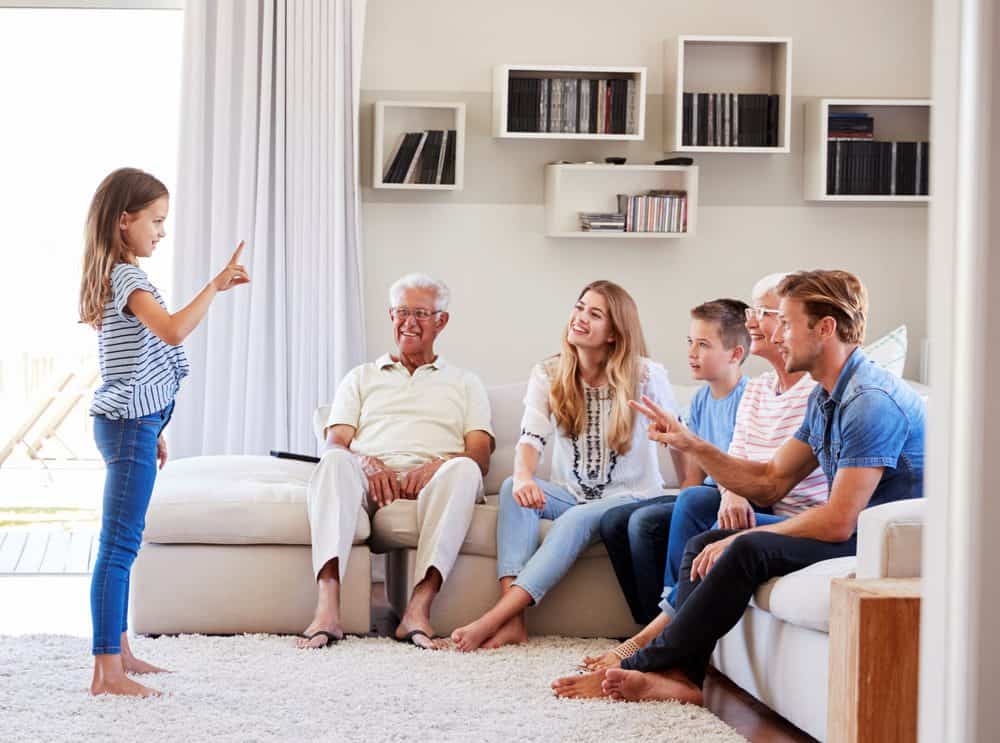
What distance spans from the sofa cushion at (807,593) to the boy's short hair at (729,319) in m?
1.00

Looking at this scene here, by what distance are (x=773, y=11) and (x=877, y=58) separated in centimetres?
47

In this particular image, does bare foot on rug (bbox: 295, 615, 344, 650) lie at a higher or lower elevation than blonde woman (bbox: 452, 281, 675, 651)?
lower

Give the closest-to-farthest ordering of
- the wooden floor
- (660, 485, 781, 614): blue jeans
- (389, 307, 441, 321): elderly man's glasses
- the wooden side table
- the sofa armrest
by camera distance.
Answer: the wooden side table < the sofa armrest < (660, 485, 781, 614): blue jeans < (389, 307, 441, 321): elderly man's glasses < the wooden floor

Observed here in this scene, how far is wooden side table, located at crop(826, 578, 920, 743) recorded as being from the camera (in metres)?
1.87

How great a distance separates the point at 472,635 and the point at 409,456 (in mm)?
794

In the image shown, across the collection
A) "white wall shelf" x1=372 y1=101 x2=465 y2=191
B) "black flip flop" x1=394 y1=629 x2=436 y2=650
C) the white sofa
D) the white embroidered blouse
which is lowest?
"black flip flop" x1=394 y1=629 x2=436 y2=650

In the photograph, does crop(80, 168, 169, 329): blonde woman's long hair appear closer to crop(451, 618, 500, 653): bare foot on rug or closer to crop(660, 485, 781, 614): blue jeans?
crop(451, 618, 500, 653): bare foot on rug

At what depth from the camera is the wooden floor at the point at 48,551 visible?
4.83 metres

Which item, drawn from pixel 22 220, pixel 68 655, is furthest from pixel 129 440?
pixel 22 220

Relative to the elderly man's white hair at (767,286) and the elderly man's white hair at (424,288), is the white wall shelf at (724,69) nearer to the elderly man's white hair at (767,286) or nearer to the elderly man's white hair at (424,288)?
the elderly man's white hair at (424,288)

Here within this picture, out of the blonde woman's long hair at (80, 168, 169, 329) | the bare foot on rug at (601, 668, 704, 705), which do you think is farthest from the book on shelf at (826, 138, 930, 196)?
the blonde woman's long hair at (80, 168, 169, 329)

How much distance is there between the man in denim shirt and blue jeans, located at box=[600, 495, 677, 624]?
0.49m

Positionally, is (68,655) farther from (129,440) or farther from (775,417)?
(775,417)

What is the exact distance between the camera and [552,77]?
5.05 metres
